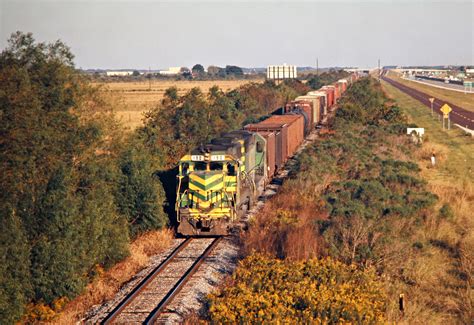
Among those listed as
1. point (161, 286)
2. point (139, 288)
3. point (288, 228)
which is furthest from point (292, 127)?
point (139, 288)

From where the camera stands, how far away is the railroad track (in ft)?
48.4

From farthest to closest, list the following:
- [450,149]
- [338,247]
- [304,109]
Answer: [304,109], [450,149], [338,247]

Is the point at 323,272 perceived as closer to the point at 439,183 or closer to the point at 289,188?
the point at 289,188

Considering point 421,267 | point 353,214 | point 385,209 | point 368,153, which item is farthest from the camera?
point 368,153

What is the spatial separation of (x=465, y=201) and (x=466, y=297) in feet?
38.0

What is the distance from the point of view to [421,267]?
17.5m

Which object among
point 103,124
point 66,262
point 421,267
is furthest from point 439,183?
point 66,262

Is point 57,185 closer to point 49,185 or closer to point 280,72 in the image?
point 49,185

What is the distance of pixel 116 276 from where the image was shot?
17891 millimetres

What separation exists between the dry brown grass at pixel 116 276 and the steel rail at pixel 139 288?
24.6 inches

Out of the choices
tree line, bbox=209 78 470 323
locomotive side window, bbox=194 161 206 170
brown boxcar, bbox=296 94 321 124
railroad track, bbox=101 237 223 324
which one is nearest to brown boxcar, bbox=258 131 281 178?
tree line, bbox=209 78 470 323

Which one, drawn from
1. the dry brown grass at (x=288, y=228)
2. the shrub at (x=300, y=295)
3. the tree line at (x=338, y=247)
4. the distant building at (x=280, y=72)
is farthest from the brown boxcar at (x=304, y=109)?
the distant building at (x=280, y=72)

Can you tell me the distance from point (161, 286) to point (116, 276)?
166cm

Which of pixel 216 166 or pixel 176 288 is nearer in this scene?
pixel 176 288
